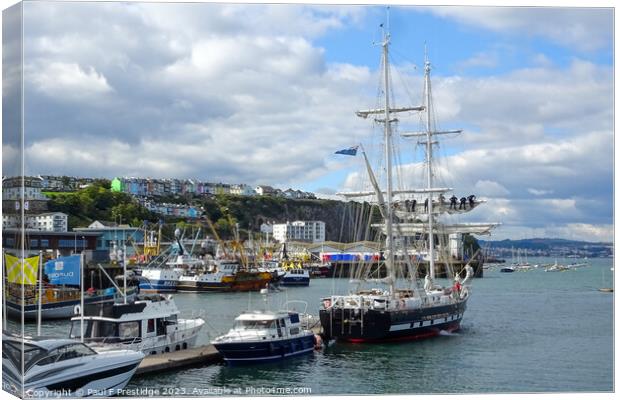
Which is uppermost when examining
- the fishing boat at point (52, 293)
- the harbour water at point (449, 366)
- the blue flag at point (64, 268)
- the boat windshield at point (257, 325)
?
the blue flag at point (64, 268)

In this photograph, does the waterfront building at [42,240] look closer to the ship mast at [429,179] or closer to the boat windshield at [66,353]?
the boat windshield at [66,353]

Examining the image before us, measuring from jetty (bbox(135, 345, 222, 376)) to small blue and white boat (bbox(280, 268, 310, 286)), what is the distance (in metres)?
50.8

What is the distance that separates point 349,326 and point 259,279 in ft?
132

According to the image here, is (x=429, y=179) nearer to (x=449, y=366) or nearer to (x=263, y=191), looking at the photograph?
(x=449, y=366)

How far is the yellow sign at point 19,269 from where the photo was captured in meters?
17.0

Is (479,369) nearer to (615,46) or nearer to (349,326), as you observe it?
(349,326)

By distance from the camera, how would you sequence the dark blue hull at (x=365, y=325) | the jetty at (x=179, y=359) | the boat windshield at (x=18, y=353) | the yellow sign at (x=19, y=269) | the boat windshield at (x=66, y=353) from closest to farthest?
1. the boat windshield at (x=18, y=353)
2. the yellow sign at (x=19, y=269)
3. the boat windshield at (x=66, y=353)
4. the jetty at (x=179, y=359)
5. the dark blue hull at (x=365, y=325)

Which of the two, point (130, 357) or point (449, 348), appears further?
point (449, 348)

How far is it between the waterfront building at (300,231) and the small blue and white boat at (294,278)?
92.3ft

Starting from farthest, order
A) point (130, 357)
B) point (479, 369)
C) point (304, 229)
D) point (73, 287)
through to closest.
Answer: point (304, 229) → point (73, 287) → point (479, 369) → point (130, 357)

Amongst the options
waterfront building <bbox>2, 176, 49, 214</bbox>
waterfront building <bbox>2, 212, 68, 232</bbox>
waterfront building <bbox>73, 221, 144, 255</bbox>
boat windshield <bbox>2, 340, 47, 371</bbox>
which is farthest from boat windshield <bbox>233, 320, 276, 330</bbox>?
waterfront building <bbox>73, 221, 144, 255</bbox>

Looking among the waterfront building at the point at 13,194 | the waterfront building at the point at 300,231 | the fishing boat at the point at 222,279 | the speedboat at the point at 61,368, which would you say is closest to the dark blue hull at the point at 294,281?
the fishing boat at the point at 222,279

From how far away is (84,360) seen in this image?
1878 centimetres

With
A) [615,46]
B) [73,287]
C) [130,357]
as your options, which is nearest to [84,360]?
[130,357]
